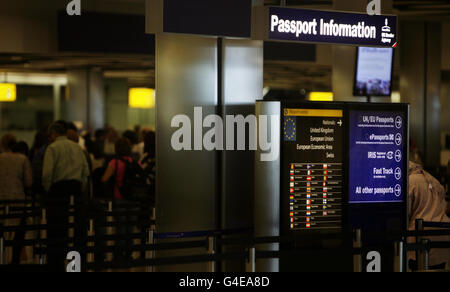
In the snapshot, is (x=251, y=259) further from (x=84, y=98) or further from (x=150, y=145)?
(x=84, y=98)

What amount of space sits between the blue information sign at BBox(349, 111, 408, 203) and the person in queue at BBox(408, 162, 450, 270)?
13 centimetres

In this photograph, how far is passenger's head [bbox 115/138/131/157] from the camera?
35.7 feet

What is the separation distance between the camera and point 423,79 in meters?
19.2

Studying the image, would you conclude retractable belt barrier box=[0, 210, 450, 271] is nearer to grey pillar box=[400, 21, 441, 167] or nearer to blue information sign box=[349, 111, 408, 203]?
blue information sign box=[349, 111, 408, 203]

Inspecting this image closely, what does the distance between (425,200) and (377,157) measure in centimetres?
59

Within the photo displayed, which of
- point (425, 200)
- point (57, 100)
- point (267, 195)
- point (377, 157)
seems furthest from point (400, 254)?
point (57, 100)

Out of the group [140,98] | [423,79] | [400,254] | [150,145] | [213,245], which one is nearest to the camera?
[213,245]

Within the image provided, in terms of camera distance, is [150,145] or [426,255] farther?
[150,145]

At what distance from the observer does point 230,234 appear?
686 cm

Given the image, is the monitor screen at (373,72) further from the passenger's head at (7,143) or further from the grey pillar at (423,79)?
the grey pillar at (423,79)

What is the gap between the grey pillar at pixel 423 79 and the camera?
18984mm

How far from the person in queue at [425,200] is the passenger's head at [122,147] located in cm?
460

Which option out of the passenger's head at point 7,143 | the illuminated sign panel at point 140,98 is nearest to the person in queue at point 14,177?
the passenger's head at point 7,143

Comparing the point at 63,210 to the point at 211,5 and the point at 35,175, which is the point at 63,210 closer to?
the point at 35,175
